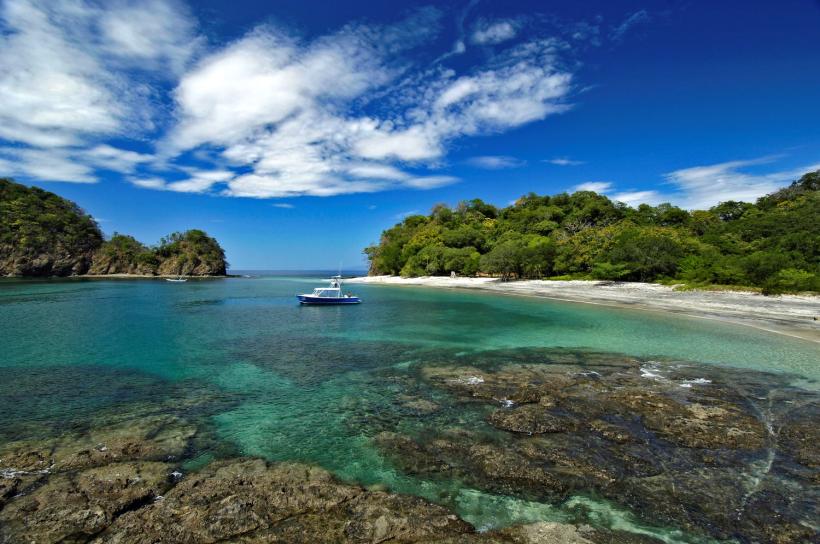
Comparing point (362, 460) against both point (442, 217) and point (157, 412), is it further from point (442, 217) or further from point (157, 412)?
point (442, 217)

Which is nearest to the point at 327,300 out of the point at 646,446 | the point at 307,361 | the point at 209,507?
the point at 307,361

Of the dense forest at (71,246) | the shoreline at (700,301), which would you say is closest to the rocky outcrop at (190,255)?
the dense forest at (71,246)

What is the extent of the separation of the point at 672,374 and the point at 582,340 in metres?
6.74

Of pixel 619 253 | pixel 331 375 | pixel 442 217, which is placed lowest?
Result: pixel 331 375

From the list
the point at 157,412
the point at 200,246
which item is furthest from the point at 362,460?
the point at 200,246

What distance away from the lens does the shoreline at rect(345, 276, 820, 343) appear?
25.2 metres

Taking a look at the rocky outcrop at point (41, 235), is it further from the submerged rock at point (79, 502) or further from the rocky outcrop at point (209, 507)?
the submerged rock at point (79, 502)

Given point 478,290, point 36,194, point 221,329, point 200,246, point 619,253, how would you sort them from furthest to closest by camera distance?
1. point 200,246
2. point 36,194
3. point 478,290
4. point 619,253
5. point 221,329

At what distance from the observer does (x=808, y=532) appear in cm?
599

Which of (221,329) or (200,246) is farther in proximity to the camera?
(200,246)

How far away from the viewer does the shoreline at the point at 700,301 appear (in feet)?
82.7

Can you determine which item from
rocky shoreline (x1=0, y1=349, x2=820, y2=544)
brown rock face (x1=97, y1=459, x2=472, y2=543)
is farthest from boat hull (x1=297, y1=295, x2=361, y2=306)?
brown rock face (x1=97, y1=459, x2=472, y2=543)

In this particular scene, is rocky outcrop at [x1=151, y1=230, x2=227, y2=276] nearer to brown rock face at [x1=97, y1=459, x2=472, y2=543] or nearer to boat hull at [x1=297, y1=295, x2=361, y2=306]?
boat hull at [x1=297, y1=295, x2=361, y2=306]

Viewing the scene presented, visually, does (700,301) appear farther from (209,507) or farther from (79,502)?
(79,502)
